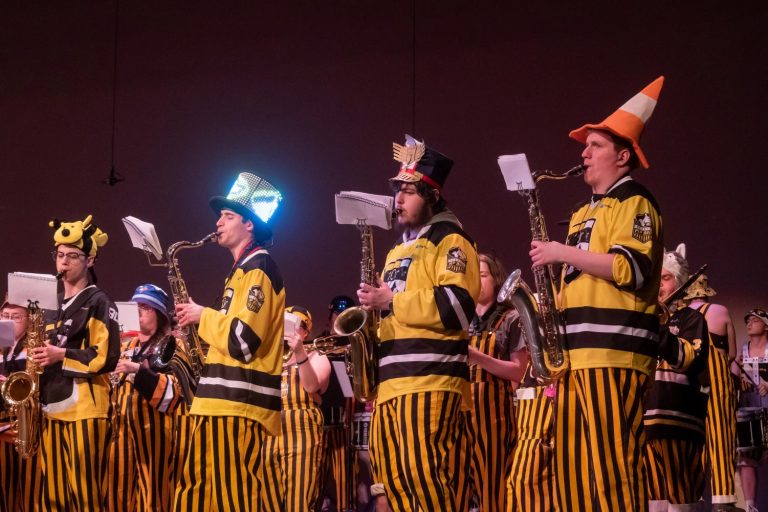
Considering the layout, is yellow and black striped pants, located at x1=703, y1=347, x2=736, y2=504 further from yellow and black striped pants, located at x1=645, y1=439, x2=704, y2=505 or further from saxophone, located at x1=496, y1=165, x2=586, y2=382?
saxophone, located at x1=496, y1=165, x2=586, y2=382

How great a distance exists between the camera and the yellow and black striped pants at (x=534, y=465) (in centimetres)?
548

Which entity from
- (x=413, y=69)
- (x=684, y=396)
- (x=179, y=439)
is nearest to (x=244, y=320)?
(x=684, y=396)

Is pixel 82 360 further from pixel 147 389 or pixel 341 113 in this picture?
pixel 341 113

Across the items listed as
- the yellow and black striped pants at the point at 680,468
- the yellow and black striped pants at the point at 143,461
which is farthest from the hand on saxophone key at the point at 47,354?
the yellow and black striped pants at the point at 680,468

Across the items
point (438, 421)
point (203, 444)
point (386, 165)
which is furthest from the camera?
point (386, 165)

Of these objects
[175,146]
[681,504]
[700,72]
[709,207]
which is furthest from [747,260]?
[175,146]

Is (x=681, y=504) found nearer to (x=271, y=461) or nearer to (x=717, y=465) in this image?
(x=717, y=465)

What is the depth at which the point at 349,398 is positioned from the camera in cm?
827

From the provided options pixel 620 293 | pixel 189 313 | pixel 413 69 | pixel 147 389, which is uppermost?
pixel 413 69

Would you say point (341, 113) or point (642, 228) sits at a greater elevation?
point (341, 113)

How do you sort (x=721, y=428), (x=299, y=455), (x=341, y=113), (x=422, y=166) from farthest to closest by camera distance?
(x=341, y=113) → (x=299, y=455) → (x=721, y=428) → (x=422, y=166)

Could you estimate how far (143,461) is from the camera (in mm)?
7191

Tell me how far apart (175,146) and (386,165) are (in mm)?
2532

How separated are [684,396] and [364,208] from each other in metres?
2.30
